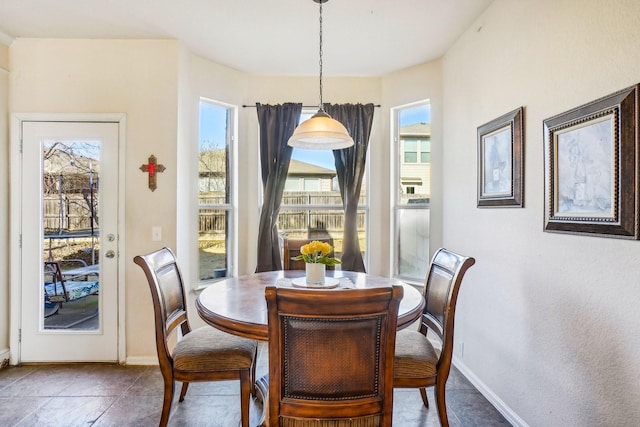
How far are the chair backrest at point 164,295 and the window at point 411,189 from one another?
2.14m

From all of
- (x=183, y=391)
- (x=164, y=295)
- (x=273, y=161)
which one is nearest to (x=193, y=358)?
(x=164, y=295)

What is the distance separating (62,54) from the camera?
2768 millimetres

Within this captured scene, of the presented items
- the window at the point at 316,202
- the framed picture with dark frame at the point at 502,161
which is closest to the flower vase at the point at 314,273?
the framed picture with dark frame at the point at 502,161

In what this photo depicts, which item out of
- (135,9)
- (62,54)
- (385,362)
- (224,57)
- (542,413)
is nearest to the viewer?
(385,362)

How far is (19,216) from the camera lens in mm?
2766

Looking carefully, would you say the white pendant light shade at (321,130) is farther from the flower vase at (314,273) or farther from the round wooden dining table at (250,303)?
the round wooden dining table at (250,303)

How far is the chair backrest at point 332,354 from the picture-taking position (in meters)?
1.14

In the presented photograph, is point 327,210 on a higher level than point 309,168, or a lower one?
lower

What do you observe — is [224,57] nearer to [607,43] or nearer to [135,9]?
[135,9]

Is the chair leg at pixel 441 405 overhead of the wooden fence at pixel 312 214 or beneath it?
beneath

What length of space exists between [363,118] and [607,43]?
2155 mm

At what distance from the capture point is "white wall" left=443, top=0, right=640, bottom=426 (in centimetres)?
137

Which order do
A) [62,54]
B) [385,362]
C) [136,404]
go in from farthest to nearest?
[62,54]
[136,404]
[385,362]

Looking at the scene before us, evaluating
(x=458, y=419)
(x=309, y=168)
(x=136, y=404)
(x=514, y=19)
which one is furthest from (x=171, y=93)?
(x=458, y=419)
